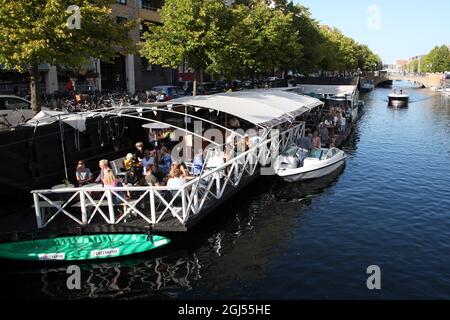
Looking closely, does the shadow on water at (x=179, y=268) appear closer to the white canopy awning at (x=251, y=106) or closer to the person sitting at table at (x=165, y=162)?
the person sitting at table at (x=165, y=162)

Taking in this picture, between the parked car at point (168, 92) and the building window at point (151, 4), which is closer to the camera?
the parked car at point (168, 92)

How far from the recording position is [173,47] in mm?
28125

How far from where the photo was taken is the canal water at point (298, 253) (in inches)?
431

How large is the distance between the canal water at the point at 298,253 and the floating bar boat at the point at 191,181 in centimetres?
101

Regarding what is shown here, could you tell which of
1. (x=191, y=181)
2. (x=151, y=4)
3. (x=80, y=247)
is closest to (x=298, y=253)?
(x=191, y=181)

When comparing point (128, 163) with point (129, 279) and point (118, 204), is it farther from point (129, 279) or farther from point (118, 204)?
point (129, 279)

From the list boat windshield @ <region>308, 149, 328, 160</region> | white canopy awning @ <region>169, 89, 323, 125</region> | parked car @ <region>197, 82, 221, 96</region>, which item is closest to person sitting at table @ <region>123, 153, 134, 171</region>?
white canopy awning @ <region>169, 89, 323, 125</region>

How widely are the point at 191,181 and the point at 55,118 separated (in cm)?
597

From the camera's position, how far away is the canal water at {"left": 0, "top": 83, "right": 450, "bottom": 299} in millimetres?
10938

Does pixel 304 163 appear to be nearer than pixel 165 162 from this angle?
No

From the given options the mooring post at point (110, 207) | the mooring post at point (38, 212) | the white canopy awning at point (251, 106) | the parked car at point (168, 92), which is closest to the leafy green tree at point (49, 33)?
the white canopy awning at point (251, 106)

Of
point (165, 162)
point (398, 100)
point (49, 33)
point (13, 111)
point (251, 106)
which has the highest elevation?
point (49, 33)

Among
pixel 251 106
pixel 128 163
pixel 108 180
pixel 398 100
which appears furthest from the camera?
pixel 398 100

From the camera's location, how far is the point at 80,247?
12.2 metres
